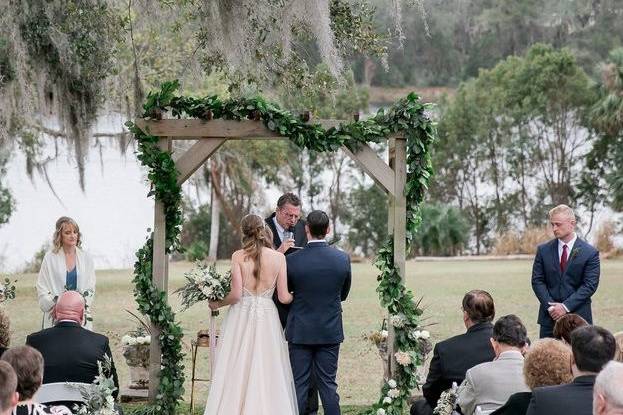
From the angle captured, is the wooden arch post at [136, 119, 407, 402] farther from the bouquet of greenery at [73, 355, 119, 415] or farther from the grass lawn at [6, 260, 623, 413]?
the bouquet of greenery at [73, 355, 119, 415]

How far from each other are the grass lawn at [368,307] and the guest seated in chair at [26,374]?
4.51 m

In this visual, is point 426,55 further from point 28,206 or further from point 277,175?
point 28,206

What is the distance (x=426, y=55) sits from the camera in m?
42.4

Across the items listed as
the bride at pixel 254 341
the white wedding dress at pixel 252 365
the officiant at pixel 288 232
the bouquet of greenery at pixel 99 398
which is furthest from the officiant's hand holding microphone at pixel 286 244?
the bouquet of greenery at pixel 99 398

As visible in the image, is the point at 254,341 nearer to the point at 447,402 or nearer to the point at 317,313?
the point at 317,313

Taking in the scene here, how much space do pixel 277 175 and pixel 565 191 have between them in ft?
30.8

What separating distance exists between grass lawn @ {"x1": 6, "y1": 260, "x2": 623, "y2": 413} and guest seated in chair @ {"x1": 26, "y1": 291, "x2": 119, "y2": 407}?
324 centimetres

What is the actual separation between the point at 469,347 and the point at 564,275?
7.43 ft

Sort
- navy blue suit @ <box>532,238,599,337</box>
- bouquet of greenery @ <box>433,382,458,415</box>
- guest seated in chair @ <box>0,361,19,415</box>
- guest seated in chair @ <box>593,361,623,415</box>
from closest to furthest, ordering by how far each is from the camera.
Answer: guest seated in chair @ <box>593,361,623,415</box>
guest seated in chair @ <box>0,361,19,415</box>
bouquet of greenery @ <box>433,382,458,415</box>
navy blue suit @ <box>532,238,599,337</box>

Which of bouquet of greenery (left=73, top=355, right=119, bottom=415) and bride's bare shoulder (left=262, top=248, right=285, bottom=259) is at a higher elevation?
bride's bare shoulder (left=262, top=248, right=285, bottom=259)

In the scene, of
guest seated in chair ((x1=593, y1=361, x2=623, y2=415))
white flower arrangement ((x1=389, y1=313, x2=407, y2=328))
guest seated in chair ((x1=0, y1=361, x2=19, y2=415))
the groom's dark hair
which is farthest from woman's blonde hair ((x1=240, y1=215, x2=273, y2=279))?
guest seated in chair ((x1=593, y1=361, x2=623, y2=415))

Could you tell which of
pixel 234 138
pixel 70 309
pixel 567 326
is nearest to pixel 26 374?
pixel 70 309

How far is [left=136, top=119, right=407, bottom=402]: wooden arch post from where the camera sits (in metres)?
7.72

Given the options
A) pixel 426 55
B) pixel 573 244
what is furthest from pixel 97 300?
pixel 426 55
